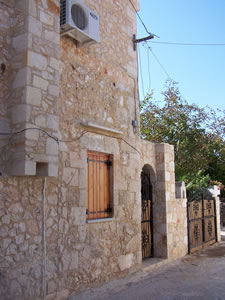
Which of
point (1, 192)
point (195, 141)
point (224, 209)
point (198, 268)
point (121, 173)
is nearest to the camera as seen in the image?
point (1, 192)

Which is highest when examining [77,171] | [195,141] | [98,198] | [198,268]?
[195,141]

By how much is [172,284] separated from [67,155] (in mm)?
3227

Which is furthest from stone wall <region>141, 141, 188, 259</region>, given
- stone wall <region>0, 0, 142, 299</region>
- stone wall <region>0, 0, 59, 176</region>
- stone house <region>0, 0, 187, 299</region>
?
stone wall <region>0, 0, 59, 176</region>

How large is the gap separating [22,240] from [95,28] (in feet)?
12.9

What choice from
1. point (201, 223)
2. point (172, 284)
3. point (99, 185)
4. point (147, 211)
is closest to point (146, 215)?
A: point (147, 211)

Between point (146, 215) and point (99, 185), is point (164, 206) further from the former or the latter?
point (99, 185)

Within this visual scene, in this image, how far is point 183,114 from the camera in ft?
52.4

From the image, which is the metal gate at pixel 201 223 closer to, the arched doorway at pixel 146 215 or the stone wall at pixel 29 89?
the arched doorway at pixel 146 215

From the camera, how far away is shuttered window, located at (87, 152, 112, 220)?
5.88 meters

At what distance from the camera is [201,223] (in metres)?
10.1

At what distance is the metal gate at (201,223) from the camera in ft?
30.7

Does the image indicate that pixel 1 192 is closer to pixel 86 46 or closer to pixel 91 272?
pixel 91 272

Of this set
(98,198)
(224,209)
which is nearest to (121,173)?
(98,198)

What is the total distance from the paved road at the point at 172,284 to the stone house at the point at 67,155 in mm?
251
